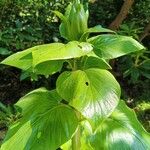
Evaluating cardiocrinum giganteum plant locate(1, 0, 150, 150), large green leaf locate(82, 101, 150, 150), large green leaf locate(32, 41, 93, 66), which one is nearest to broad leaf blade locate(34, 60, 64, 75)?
cardiocrinum giganteum plant locate(1, 0, 150, 150)

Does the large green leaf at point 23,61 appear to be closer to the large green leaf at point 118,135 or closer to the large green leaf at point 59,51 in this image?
the large green leaf at point 59,51

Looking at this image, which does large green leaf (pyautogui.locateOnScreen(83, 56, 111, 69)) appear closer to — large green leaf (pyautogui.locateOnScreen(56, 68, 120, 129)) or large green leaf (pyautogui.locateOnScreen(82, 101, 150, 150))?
large green leaf (pyautogui.locateOnScreen(56, 68, 120, 129))

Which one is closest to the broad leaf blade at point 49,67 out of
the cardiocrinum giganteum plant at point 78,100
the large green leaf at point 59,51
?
the cardiocrinum giganteum plant at point 78,100

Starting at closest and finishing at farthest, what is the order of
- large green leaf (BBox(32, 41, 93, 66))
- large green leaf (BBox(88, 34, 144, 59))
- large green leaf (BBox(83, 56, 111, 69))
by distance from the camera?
1. large green leaf (BBox(32, 41, 93, 66))
2. large green leaf (BBox(88, 34, 144, 59))
3. large green leaf (BBox(83, 56, 111, 69))

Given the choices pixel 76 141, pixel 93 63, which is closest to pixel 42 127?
pixel 76 141

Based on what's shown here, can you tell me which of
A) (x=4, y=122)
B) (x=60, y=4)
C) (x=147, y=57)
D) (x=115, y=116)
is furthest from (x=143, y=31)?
(x=115, y=116)

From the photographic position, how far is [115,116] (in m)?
2.10

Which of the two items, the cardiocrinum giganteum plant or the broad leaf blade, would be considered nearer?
the cardiocrinum giganteum plant

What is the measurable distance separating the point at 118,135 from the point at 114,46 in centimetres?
38

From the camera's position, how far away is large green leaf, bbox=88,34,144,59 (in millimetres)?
1880

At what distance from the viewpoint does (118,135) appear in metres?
1.99

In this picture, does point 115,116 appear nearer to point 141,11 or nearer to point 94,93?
point 94,93

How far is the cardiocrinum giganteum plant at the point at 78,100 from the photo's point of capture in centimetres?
178

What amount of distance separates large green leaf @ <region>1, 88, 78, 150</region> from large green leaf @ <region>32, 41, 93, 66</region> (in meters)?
0.33
